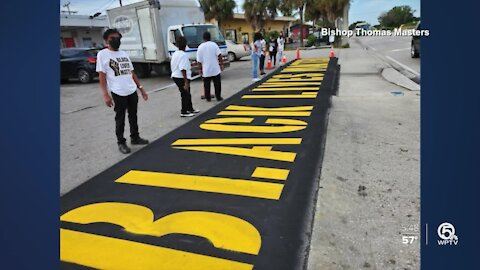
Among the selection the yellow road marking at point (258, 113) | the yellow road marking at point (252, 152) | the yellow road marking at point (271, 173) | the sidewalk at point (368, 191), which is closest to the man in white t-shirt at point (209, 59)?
the yellow road marking at point (258, 113)

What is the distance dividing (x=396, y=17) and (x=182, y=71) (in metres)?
5.41

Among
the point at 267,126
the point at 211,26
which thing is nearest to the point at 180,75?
the point at 267,126

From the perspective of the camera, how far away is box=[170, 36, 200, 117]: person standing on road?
6945 millimetres

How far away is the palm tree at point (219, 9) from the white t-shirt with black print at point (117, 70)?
34.0 metres

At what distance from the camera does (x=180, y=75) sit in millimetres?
7145

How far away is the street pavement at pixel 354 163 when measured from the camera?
8.66 ft

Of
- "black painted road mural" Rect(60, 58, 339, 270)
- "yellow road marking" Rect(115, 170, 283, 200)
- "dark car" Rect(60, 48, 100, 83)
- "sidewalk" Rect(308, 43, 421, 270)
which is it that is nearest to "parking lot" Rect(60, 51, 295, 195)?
"black painted road mural" Rect(60, 58, 339, 270)

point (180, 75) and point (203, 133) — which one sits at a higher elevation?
point (180, 75)

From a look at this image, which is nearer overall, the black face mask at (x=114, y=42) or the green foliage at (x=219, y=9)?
the black face mask at (x=114, y=42)

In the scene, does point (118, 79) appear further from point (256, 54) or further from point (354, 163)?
point (256, 54)
